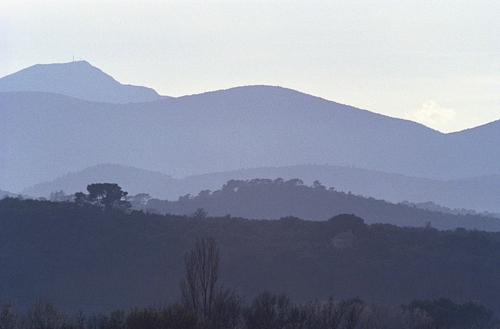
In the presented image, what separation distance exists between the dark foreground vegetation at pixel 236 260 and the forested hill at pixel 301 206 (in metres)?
42.6

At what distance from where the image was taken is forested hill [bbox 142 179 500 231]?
12362cm

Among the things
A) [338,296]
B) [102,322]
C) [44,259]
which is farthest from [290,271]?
[102,322]

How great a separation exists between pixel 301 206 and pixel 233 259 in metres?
71.2

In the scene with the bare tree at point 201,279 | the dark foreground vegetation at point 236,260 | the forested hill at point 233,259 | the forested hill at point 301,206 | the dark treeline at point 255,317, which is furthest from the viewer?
the forested hill at point 301,206

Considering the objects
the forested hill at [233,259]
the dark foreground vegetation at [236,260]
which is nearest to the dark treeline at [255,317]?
the dark foreground vegetation at [236,260]

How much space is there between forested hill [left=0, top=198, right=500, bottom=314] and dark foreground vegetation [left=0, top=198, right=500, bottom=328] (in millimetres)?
90

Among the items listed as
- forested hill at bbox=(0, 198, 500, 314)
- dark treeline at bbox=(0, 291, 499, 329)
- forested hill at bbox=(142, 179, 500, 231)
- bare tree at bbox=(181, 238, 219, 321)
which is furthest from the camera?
forested hill at bbox=(142, 179, 500, 231)

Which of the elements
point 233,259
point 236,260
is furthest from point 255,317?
point 233,259

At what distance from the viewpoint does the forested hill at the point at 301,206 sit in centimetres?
12362

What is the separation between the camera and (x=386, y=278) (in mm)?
64500

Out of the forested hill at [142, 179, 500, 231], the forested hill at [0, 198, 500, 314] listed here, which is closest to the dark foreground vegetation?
the forested hill at [0, 198, 500, 314]

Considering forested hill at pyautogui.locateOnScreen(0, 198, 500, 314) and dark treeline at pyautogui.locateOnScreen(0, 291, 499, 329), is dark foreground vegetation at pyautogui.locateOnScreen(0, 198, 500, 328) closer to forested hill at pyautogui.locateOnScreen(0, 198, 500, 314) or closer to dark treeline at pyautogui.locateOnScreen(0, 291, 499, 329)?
forested hill at pyautogui.locateOnScreen(0, 198, 500, 314)

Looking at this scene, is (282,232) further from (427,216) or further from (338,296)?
(427,216)

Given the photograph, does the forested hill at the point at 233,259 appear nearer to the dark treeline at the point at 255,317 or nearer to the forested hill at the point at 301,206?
the dark treeline at the point at 255,317
